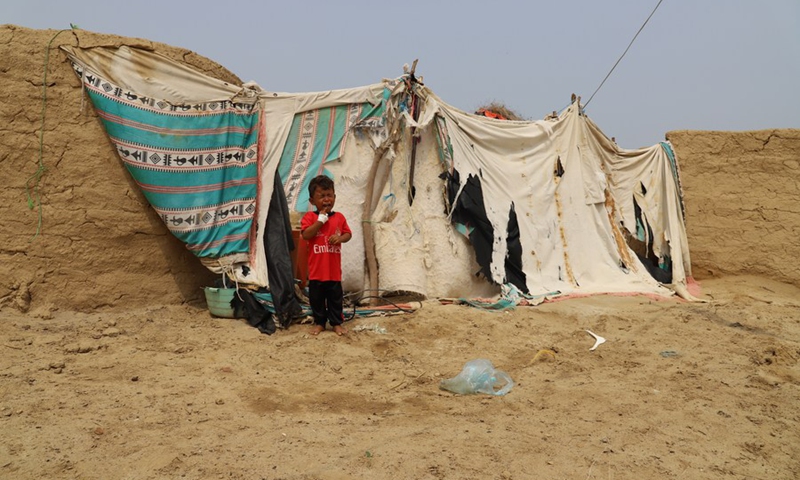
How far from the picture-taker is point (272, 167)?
4.35m

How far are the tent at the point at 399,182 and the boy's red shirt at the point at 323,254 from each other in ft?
0.96

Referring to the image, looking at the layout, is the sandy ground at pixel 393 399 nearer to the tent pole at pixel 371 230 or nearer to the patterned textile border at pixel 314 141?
the tent pole at pixel 371 230

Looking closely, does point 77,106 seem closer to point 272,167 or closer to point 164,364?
point 272,167

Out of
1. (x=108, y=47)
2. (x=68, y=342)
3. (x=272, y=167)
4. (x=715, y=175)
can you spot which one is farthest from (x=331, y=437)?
(x=715, y=175)

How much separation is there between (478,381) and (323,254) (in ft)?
4.42

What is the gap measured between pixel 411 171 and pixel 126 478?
11.1 ft

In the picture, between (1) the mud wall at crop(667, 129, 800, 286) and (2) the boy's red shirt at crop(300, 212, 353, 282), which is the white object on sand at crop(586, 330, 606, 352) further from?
(1) the mud wall at crop(667, 129, 800, 286)

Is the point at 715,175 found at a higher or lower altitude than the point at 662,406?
higher

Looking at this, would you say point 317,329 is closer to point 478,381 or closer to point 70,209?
point 478,381

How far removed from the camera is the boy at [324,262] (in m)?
3.93

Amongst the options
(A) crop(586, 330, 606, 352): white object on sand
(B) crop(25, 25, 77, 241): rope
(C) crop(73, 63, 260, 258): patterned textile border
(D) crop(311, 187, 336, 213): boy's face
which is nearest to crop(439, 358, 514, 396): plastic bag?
(A) crop(586, 330, 606, 352): white object on sand

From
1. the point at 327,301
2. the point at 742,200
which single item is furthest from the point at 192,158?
the point at 742,200

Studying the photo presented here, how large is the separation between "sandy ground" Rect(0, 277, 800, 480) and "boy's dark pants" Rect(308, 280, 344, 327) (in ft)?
0.48

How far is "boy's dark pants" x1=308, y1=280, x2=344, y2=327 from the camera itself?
3.95m
